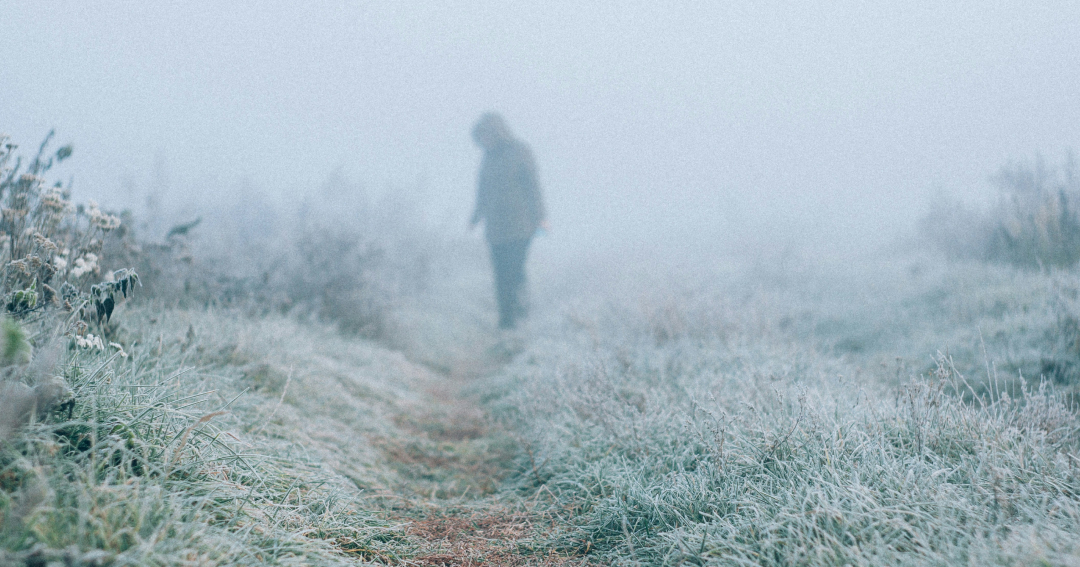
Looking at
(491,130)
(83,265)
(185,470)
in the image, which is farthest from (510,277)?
(185,470)

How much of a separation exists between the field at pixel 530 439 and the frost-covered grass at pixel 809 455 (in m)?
0.02

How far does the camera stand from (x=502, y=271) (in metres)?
8.09

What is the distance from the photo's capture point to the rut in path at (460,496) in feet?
7.20

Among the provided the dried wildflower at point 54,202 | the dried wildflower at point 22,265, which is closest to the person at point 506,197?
the dried wildflower at point 54,202

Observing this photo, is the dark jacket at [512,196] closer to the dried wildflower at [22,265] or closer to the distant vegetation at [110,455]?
the distant vegetation at [110,455]

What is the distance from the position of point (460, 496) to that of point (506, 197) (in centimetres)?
543

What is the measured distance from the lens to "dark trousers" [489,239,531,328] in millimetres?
7961

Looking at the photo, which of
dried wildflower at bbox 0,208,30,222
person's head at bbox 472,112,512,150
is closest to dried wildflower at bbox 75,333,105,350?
dried wildflower at bbox 0,208,30,222

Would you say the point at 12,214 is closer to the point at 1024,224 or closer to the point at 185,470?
the point at 185,470

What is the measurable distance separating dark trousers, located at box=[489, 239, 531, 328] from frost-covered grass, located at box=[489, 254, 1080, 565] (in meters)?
3.57

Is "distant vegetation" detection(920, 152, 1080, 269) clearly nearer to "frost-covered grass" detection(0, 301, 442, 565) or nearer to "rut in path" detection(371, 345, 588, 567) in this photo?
"rut in path" detection(371, 345, 588, 567)

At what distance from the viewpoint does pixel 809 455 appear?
7.24 ft

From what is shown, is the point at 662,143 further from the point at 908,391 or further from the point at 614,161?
the point at 908,391

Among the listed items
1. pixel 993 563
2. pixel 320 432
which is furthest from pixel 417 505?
pixel 993 563
